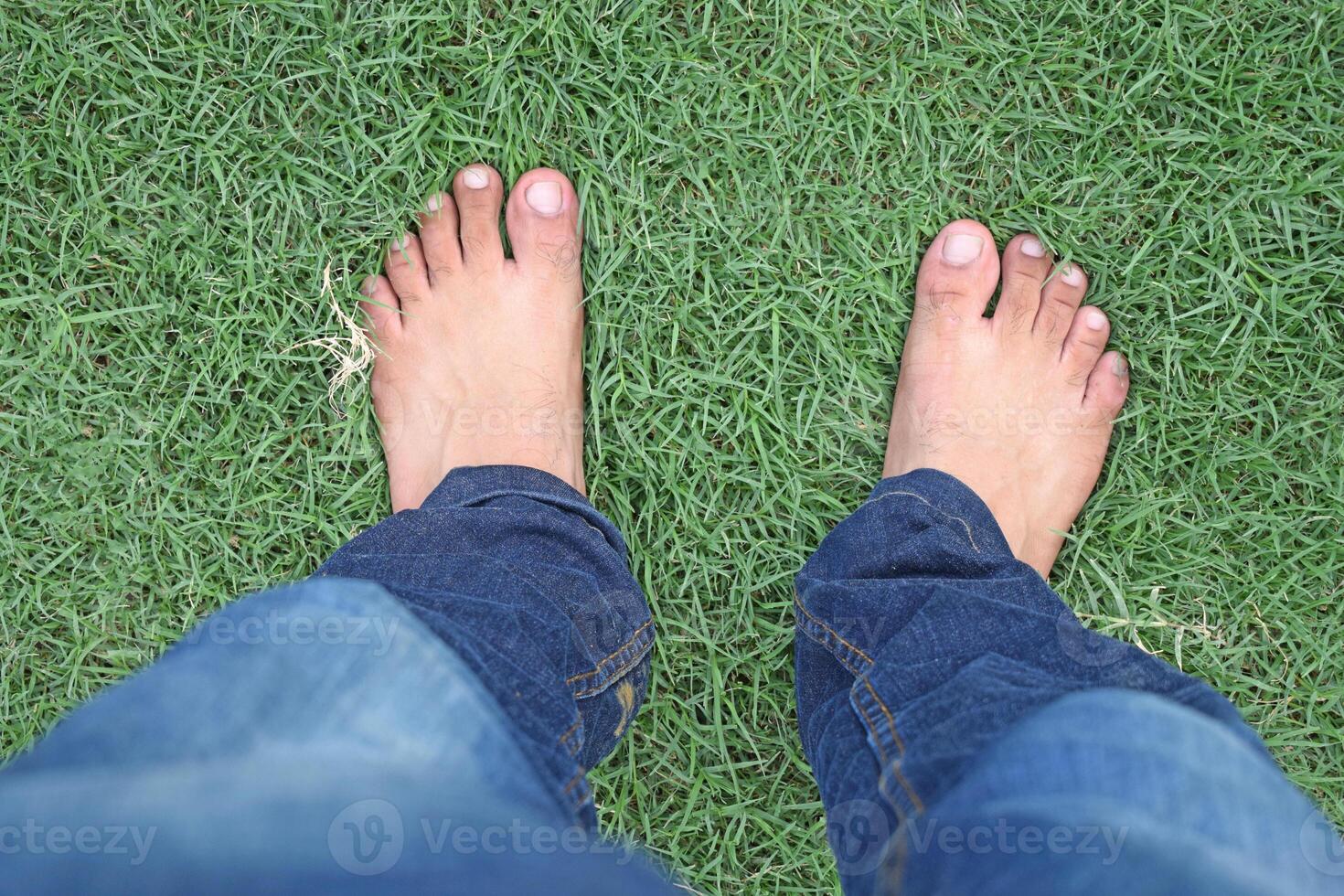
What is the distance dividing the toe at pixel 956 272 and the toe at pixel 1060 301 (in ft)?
0.34

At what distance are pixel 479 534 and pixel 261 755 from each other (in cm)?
54

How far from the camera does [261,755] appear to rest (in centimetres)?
64

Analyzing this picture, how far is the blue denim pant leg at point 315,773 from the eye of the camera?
57 cm

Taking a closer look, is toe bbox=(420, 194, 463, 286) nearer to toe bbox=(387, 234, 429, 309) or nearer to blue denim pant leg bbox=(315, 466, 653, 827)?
toe bbox=(387, 234, 429, 309)

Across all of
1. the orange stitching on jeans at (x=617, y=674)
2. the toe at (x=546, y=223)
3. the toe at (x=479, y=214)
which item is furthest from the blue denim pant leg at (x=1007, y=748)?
the toe at (x=479, y=214)

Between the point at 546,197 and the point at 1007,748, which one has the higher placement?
the point at 546,197

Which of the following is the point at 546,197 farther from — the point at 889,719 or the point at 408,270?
the point at 889,719

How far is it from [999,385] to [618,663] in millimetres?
860

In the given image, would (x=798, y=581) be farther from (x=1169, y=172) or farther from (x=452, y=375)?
(x=1169, y=172)

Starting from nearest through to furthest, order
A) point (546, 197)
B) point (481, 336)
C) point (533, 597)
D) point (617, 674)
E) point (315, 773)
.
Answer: point (315, 773) → point (533, 597) → point (617, 674) → point (546, 197) → point (481, 336)

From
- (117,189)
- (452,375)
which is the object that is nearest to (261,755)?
(452,375)

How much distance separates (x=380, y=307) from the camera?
1.43 m

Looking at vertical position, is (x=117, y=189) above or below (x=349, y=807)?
above

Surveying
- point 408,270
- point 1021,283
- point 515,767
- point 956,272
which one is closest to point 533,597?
point 515,767
